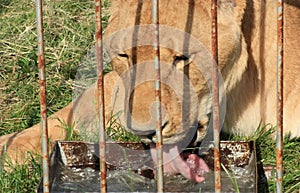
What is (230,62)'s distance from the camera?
205 cm

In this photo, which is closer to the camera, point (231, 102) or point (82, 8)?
point (231, 102)

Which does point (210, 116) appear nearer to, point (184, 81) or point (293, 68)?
point (184, 81)

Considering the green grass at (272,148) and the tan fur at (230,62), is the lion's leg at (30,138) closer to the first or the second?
the tan fur at (230,62)

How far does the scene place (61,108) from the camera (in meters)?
2.68

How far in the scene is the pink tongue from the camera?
76.4 inches

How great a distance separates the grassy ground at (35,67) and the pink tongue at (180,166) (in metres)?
0.20

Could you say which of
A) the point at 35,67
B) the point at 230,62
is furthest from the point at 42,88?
the point at 35,67

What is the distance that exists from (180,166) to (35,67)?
1.15 meters

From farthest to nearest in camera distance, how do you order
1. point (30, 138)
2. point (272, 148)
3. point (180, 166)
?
point (30, 138)
point (272, 148)
point (180, 166)

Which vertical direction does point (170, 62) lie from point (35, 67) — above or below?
below

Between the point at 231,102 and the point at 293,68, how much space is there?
22 centimetres

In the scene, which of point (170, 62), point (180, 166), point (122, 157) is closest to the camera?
point (170, 62)

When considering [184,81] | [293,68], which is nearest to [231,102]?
[293,68]

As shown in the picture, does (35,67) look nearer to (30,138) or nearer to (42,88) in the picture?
(30,138)
